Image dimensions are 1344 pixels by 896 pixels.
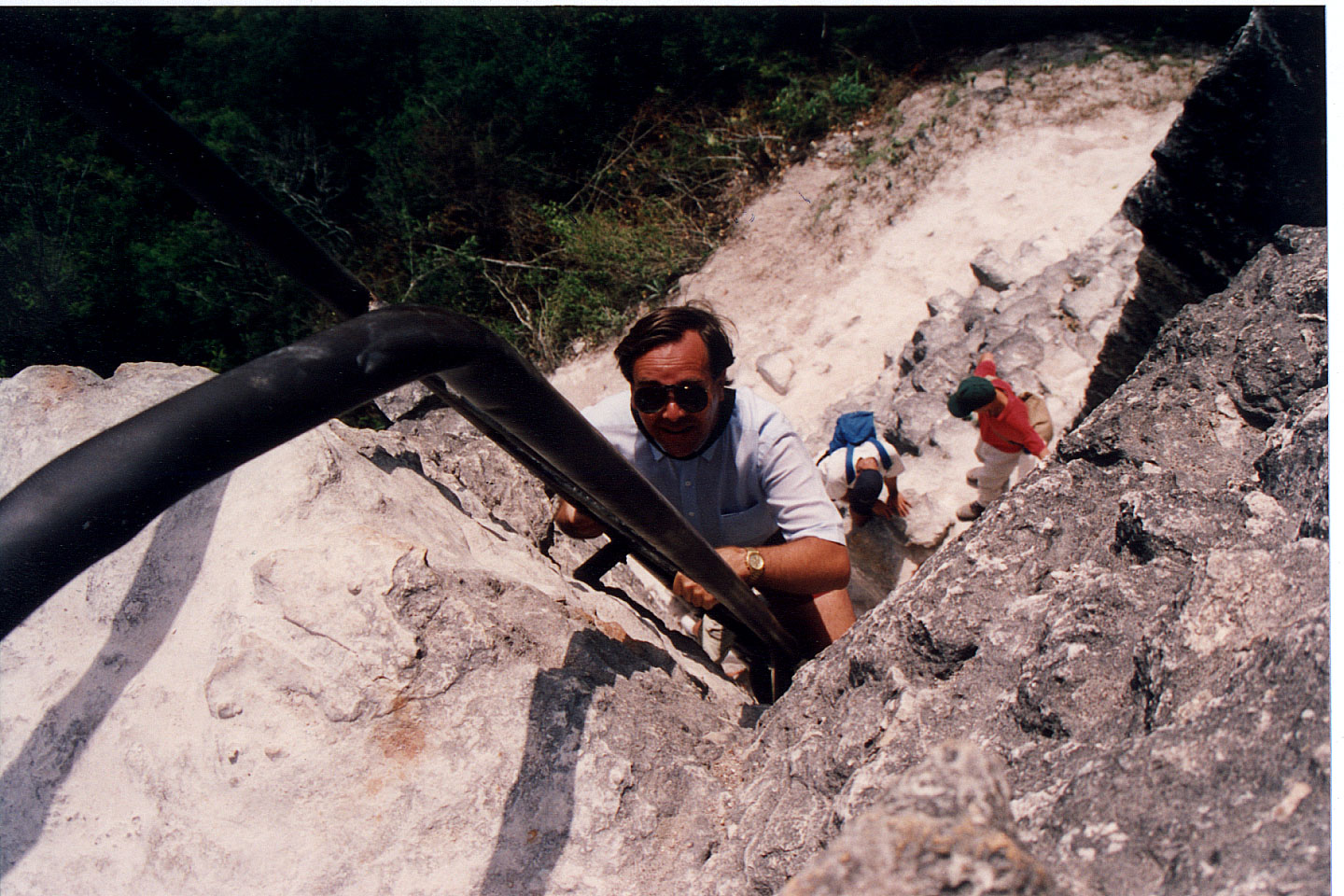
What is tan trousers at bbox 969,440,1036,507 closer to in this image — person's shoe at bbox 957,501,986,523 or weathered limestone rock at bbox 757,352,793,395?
person's shoe at bbox 957,501,986,523

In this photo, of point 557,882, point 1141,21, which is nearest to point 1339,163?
point 557,882

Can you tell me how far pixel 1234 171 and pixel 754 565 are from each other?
237 centimetres

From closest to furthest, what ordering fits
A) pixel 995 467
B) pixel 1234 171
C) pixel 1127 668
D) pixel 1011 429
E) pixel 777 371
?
1. pixel 1127 668
2. pixel 1234 171
3. pixel 1011 429
4. pixel 995 467
5. pixel 777 371

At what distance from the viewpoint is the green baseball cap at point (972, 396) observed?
10.9 feet

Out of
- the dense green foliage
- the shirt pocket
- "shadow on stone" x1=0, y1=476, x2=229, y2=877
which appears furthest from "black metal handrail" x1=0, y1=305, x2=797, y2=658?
the dense green foliage

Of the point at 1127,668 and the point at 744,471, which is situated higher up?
the point at 1127,668

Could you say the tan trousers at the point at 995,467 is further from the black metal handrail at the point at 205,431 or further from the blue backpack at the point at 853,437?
the black metal handrail at the point at 205,431

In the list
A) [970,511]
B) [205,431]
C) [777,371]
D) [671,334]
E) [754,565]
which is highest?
[205,431]

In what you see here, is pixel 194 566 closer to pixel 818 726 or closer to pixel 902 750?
pixel 818 726

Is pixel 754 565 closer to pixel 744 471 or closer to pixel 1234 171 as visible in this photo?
pixel 744 471

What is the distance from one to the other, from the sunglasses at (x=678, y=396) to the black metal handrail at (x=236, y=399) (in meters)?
0.65

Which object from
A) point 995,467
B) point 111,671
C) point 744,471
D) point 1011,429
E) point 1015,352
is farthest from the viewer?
point 1015,352

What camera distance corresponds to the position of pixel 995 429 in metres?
3.47

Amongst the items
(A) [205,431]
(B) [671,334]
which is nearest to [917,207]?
(B) [671,334]
